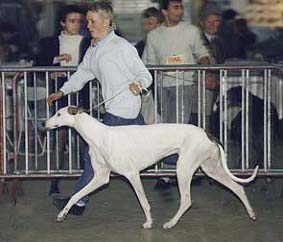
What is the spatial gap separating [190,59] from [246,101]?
3.38ft

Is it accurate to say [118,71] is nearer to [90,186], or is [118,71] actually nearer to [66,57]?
[90,186]

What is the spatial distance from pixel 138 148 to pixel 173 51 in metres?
2.50

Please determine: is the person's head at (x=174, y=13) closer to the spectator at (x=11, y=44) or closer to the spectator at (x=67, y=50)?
the spectator at (x=67, y=50)

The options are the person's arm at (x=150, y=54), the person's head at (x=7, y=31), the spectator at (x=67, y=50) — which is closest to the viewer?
the spectator at (x=67, y=50)

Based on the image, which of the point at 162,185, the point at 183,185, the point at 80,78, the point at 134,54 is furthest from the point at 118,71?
the point at 162,185

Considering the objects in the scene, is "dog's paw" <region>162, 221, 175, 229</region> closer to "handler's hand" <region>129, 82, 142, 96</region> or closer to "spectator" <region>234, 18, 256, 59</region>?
"handler's hand" <region>129, 82, 142, 96</region>

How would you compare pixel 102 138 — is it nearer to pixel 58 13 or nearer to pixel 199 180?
pixel 199 180

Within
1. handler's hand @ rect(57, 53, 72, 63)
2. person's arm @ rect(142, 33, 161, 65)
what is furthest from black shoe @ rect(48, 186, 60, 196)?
person's arm @ rect(142, 33, 161, 65)

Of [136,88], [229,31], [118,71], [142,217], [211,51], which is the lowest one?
[142,217]

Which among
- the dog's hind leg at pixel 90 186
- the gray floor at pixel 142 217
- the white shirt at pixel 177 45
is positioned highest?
the white shirt at pixel 177 45

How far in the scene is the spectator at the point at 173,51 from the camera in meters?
11.5

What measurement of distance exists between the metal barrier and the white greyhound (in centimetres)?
110

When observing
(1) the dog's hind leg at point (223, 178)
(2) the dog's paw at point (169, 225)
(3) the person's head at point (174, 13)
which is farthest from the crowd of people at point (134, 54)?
(2) the dog's paw at point (169, 225)

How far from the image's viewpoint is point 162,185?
11625 millimetres
